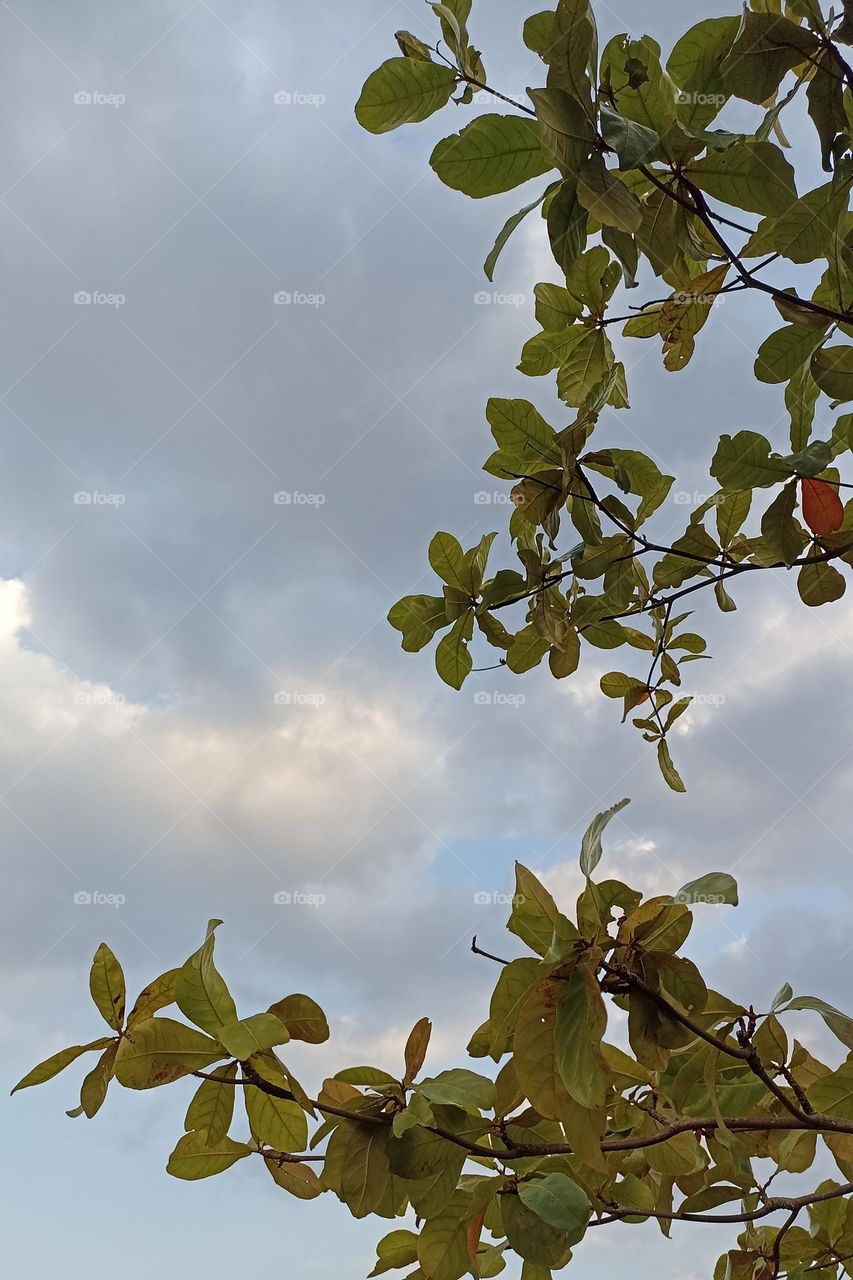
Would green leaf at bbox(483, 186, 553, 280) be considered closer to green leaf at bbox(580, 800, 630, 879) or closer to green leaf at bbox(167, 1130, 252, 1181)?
green leaf at bbox(580, 800, 630, 879)

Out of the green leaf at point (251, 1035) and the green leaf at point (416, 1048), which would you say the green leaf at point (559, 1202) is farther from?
the green leaf at point (251, 1035)

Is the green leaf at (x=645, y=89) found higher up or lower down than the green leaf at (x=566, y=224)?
higher up

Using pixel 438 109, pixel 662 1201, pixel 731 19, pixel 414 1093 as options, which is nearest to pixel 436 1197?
pixel 414 1093

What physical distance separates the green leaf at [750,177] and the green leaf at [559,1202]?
1135 mm

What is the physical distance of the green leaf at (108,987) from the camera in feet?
3.19

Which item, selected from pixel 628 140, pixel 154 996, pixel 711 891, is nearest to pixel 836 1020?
pixel 711 891

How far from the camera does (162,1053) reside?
3.06ft

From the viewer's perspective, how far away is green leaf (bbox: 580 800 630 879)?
3.02ft

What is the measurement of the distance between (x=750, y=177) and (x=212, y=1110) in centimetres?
123

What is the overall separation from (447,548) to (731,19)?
0.85 meters

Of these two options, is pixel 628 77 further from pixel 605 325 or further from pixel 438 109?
pixel 605 325

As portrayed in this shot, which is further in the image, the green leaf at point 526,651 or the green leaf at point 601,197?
the green leaf at point 526,651

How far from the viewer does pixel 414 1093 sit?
964 mm

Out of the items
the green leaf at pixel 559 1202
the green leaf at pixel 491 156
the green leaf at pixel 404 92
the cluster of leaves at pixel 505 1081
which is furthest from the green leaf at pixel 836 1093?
the green leaf at pixel 404 92
